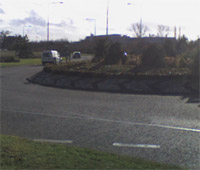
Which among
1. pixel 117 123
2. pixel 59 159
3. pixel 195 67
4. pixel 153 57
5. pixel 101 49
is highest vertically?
pixel 101 49

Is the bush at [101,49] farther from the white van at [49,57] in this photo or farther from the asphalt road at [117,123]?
the asphalt road at [117,123]

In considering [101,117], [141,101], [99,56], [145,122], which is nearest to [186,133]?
[145,122]

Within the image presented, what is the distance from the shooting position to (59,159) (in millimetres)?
5031

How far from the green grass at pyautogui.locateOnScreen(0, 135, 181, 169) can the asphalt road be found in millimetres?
619

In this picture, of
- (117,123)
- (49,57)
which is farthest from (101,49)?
(117,123)

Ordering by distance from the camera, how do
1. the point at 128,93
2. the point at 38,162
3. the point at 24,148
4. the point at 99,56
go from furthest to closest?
the point at 99,56, the point at 128,93, the point at 24,148, the point at 38,162

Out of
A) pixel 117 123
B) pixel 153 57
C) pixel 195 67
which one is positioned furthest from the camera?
pixel 153 57

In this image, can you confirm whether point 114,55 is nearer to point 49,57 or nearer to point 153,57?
point 153,57

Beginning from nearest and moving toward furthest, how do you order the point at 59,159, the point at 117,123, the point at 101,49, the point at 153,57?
1. the point at 59,159
2. the point at 117,123
3. the point at 153,57
4. the point at 101,49

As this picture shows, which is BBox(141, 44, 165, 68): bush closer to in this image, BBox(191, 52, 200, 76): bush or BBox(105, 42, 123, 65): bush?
BBox(105, 42, 123, 65): bush

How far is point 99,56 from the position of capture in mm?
28453

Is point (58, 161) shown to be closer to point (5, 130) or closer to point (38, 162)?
point (38, 162)

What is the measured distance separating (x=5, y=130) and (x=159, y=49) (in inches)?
624

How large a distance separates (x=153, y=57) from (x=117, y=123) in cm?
1359
